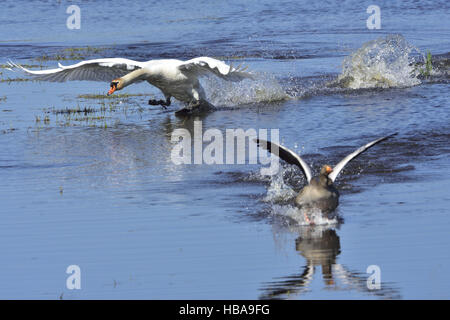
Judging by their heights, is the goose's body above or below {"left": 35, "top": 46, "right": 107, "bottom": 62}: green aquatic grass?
below

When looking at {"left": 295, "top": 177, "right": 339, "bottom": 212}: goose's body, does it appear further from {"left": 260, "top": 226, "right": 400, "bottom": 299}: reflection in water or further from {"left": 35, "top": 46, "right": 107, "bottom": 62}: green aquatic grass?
{"left": 35, "top": 46, "right": 107, "bottom": 62}: green aquatic grass

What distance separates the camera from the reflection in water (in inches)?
265

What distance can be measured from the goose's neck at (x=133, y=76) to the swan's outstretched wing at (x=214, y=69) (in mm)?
614

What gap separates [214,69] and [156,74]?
1316 mm

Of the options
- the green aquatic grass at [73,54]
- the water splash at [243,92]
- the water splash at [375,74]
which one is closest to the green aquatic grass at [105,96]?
the water splash at [243,92]

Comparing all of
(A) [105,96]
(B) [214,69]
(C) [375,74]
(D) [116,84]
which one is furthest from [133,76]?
(C) [375,74]

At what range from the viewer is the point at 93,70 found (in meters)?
15.9

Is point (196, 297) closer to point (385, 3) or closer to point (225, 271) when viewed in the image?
point (225, 271)

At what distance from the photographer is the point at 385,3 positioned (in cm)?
3284

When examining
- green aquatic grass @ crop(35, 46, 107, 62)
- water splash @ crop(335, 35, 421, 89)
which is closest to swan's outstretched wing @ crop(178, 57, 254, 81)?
water splash @ crop(335, 35, 421, 89)

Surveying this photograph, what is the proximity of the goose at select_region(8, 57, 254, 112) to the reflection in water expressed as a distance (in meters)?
6.44

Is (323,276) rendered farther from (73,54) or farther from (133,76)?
(73,54)

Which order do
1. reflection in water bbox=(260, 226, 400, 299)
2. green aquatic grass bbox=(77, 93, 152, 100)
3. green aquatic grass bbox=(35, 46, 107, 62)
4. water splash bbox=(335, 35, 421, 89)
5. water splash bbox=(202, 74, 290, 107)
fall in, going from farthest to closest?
green aquatic grass bbox=(35, 46, 107, 62), green aquatic grass bbox=(77, 93, 152, 100), water splash bbox=(335, 35, 421, 89), water splash bbox=(202, 74, 290, 107), reflection in water bbox=(260, 226, 400, 299)
